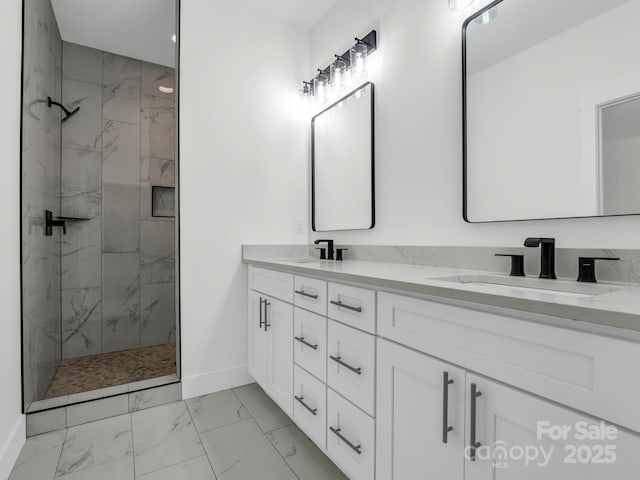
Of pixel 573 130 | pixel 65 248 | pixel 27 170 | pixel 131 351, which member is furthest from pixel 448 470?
pixel 65 248

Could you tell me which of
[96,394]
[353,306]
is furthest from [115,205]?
[353,306]

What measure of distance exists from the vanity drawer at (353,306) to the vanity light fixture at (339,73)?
4.82 feet

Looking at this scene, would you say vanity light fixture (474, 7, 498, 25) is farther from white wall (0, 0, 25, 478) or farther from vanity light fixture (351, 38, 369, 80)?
white wall (0, 0, 25, 478)

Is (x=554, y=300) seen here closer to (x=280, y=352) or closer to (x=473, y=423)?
(x=473, y=423)

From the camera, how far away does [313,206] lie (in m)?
2.57

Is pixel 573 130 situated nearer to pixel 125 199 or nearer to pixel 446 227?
pixel 446 227

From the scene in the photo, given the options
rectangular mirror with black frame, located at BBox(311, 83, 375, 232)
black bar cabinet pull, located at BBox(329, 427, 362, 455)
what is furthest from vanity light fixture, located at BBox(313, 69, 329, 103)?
black bar cabinet pull, located at BBox(329, 427, 362, 455)

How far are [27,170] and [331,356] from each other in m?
1.76

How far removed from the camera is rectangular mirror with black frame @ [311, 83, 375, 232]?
2.03 metres

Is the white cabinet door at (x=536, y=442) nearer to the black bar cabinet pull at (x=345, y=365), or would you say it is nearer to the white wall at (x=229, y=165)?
the black bar cabinet pull at (x=345, y=365)

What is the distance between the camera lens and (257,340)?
2121 millimetres

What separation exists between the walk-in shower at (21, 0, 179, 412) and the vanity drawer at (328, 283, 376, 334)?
4.15 feet

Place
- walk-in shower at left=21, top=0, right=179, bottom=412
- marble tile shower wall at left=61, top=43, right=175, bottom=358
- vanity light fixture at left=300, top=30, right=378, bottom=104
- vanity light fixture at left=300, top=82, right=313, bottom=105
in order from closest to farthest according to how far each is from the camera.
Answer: vanity light fixture at left=300, top=30, right=378, bottom=104, walk-in shower at left=21, top=0, right=179, bottom=412, vanity light fixture at left=300, top=82, right=313, bottom=105, marble tile shower wall at left=61, top=43, right=175, bottom=358

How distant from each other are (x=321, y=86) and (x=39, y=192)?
1.85 m
